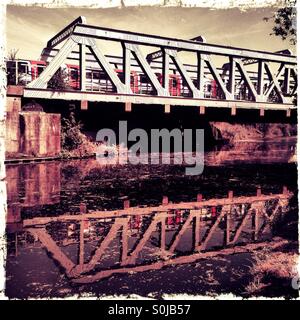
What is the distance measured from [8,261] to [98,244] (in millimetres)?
1220

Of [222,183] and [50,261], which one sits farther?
[222,183]

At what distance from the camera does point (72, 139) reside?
49.7 feet

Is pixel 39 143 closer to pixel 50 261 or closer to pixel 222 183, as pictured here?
pixel 222 183

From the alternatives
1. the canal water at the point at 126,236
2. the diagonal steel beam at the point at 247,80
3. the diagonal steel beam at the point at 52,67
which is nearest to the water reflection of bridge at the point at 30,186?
the canal water at the point at 126,236

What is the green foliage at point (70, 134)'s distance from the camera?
14.9 meters

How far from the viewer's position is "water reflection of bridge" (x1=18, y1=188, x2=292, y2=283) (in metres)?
4.07

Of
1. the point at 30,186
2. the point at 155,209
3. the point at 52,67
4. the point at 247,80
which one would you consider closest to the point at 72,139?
the point at 52,67

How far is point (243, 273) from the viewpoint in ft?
12.4

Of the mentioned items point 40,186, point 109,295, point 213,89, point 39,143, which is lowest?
point 109,295

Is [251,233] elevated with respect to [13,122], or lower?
lower

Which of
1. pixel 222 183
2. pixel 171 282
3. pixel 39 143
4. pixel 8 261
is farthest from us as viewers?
pixel 39 143

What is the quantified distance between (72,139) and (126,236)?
10.9m
